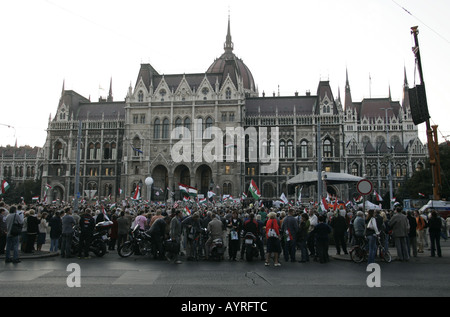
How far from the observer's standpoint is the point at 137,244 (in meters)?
15.9

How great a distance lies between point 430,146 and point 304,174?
9756 mm

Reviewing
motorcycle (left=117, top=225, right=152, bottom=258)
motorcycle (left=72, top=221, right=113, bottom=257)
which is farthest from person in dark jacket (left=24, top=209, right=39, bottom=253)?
motorcycle (left=117, top=225, right=152, bottom=258)

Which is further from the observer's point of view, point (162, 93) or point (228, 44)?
point (228, 44)

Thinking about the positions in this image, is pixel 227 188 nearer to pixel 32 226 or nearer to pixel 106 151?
pixel 106 151

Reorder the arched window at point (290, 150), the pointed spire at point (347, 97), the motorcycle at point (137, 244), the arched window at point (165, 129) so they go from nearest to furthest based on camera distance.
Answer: the motorcycle at point (137, 244) → the arched window at point (165, 129) → the arched window at point (290, 150) → the pointed spire at point (347, 97)

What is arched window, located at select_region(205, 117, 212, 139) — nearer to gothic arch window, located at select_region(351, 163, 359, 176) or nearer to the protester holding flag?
gothic arch window, located at select_region(351, 163, 359, 176)

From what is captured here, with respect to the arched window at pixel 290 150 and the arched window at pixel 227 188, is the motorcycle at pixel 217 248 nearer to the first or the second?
the arched window at pixel 227 188

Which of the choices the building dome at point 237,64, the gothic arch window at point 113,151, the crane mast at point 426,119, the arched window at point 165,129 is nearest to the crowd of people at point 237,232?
the crane mast at point 426,119

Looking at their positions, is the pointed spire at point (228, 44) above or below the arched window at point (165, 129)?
above

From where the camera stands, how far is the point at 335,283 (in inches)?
402

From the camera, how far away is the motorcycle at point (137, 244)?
15.5 m

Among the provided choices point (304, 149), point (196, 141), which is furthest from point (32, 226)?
point (304, 149)

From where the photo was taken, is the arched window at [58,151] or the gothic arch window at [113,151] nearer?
the gothic arch window at [113,151]
